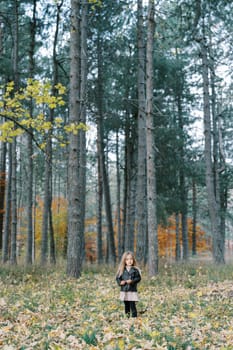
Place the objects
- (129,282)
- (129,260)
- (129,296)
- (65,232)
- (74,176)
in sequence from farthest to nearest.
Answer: (65,232), (74,176), (129,260), (129,282), (129,296)

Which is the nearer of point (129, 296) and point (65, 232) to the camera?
point (129, 296)

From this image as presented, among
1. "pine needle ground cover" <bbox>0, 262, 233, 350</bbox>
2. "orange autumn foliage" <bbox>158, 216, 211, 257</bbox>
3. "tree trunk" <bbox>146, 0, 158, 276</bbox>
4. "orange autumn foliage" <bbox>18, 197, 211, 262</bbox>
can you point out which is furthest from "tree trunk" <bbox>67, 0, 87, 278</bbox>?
"orange autumn foliage" <bbox>158, 216, 211, 257</bbox>

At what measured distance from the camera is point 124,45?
1934cm

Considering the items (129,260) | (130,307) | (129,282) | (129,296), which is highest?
(129,260)

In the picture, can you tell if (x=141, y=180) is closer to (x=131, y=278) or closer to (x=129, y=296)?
(x=131, y=278)

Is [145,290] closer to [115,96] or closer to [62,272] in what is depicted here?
[62,272]

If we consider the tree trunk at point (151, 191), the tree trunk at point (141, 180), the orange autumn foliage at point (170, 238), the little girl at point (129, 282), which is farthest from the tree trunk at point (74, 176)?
the orange autumn foliage at point (170, 238)

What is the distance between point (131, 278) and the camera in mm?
7570

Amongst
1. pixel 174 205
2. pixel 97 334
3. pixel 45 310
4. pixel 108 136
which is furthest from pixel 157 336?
pixel 108 136

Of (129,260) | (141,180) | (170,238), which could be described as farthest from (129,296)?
(170,238)

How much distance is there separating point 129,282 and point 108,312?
63 centimetres

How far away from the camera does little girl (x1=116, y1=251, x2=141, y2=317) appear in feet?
24.2

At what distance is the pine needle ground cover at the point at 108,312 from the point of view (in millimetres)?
5332

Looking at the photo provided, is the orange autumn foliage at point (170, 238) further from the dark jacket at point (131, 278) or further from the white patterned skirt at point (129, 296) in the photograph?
the white patterned skirt at point (129, 296)
